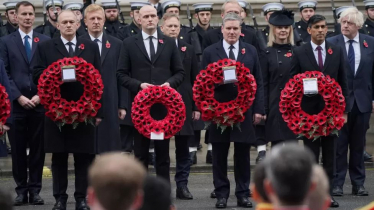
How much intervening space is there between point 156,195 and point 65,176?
591 cm

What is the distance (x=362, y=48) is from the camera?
12.3 meters

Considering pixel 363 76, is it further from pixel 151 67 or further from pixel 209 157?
pixel 209 157

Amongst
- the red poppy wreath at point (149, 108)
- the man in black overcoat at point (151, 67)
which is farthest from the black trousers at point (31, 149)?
the red poppy wreath at point (149, 108)

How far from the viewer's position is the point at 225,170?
11.1 metres

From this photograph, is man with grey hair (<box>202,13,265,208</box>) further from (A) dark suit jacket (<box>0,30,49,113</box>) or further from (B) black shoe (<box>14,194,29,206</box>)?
(B) black shoe (<box>14,194,29,206</box>)

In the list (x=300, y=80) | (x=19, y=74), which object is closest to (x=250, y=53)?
(x=300, y=80)

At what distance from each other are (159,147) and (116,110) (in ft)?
2.86

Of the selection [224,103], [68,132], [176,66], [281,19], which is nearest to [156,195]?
[68,132]

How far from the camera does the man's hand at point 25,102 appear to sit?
11234 millimetres

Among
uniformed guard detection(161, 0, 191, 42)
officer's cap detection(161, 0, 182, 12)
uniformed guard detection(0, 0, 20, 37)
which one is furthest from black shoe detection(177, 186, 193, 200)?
officer's cap detection(161, 0, 182, 12)

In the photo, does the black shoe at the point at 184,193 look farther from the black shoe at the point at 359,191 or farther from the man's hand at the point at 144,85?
the black shoe at the point at 359,191

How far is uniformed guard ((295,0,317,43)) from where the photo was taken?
52.0 ft

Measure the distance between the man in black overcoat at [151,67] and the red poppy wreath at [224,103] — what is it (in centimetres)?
30

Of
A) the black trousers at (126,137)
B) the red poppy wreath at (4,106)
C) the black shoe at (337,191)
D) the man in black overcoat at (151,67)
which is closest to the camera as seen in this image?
the red poppy wreath at (4,106)
